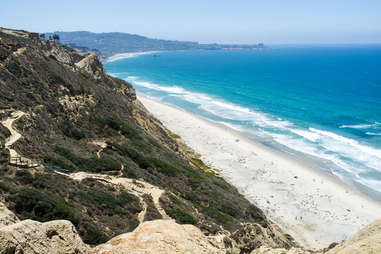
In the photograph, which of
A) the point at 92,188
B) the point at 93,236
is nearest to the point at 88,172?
the point at 92,188

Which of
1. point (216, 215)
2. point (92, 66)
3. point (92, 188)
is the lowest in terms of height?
point (216, 215)

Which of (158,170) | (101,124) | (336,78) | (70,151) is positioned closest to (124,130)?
(101,124)

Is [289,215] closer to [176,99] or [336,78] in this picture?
[176,99]

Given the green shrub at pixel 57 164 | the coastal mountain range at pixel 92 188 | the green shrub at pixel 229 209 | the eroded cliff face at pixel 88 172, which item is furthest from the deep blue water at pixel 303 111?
the green shrub at pixel 57 164

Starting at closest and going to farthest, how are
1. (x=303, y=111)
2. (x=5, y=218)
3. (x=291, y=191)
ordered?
1. (x=5, y=218)
2. (x=291, y=191)
3. (x=303, y=111)

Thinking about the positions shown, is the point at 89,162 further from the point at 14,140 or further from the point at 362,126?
the point at 362,126

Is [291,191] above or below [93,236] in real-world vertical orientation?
below
